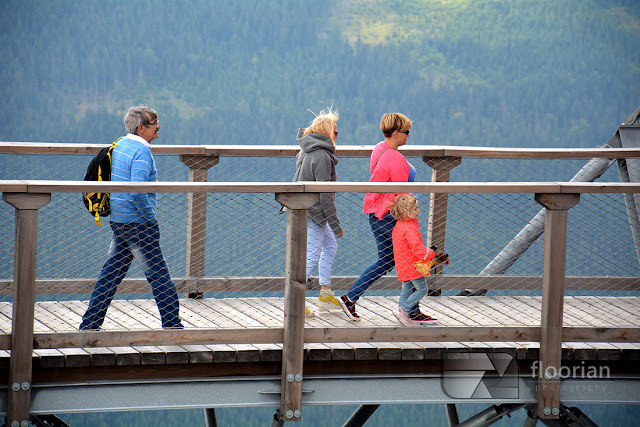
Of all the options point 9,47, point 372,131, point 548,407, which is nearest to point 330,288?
point 548,407

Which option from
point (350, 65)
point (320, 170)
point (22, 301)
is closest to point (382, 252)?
point (320, 170)

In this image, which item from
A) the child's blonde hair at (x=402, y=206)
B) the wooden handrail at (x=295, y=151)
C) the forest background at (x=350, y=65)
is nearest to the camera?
the child's blonde hair at (x=402, y=206)

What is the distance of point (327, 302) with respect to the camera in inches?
203

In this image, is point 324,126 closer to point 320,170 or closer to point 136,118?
point 320,170

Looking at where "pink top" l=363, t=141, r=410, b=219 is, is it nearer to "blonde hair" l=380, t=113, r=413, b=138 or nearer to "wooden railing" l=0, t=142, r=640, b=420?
"blonde hair" l=380, t=113, r=413, b=138

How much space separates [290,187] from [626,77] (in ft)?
111

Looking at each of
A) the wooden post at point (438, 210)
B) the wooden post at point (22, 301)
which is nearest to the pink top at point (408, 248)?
the wooden post at point (438, 210)

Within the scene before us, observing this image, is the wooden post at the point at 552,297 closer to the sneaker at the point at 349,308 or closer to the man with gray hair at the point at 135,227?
the sneaker at the point at 349,308

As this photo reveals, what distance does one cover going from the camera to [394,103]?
35406 millimetres

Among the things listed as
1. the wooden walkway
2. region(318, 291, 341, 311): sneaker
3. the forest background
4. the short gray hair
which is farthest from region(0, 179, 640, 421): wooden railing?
the forest background

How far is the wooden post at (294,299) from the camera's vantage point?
14.2 feet

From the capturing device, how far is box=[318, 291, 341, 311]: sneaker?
5.14 m

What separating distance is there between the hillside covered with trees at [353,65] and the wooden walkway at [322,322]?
28.4 metres

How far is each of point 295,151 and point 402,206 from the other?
1.47m
